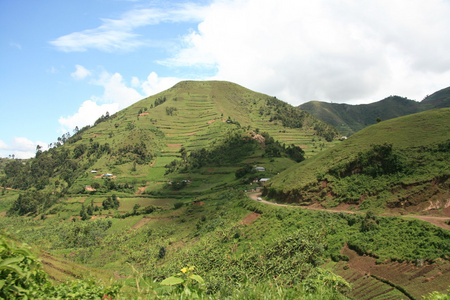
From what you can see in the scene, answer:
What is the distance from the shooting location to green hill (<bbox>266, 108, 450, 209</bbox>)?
30141mm

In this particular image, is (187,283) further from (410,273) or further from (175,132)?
(175,132)

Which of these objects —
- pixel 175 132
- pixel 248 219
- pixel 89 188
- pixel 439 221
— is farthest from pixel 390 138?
pixel 175 132

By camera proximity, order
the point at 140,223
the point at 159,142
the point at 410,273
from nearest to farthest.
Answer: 1. the point at 410,273
2. the point at 140,223
3. the point at 159,142

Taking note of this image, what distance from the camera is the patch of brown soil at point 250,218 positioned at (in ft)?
142

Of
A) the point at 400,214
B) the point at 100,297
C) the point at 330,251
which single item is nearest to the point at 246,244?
the point at 330,251

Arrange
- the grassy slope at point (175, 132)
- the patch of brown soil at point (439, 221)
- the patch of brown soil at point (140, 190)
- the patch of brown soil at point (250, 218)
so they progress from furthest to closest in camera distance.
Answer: the grassy slope at point (175, 132), the patch of brown soil at point (140, 190), the patch of brown soil at point (250, 218), the patch of brown soil at point (439, 221)

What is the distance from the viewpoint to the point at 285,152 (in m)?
98.8

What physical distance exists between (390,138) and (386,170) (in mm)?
8204

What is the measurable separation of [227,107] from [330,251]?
507ft

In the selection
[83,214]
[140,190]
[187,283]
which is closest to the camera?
[187,283]

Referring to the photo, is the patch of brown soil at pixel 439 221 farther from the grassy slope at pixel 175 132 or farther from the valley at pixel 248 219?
the grassy slope at pixel 175 132

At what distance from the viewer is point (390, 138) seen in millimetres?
40656

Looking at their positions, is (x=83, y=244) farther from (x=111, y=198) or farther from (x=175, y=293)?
(x=175, y=293)

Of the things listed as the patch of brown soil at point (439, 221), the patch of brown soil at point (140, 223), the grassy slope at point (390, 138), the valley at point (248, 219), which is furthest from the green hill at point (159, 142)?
the patch of brown soil at point (439, 221)
